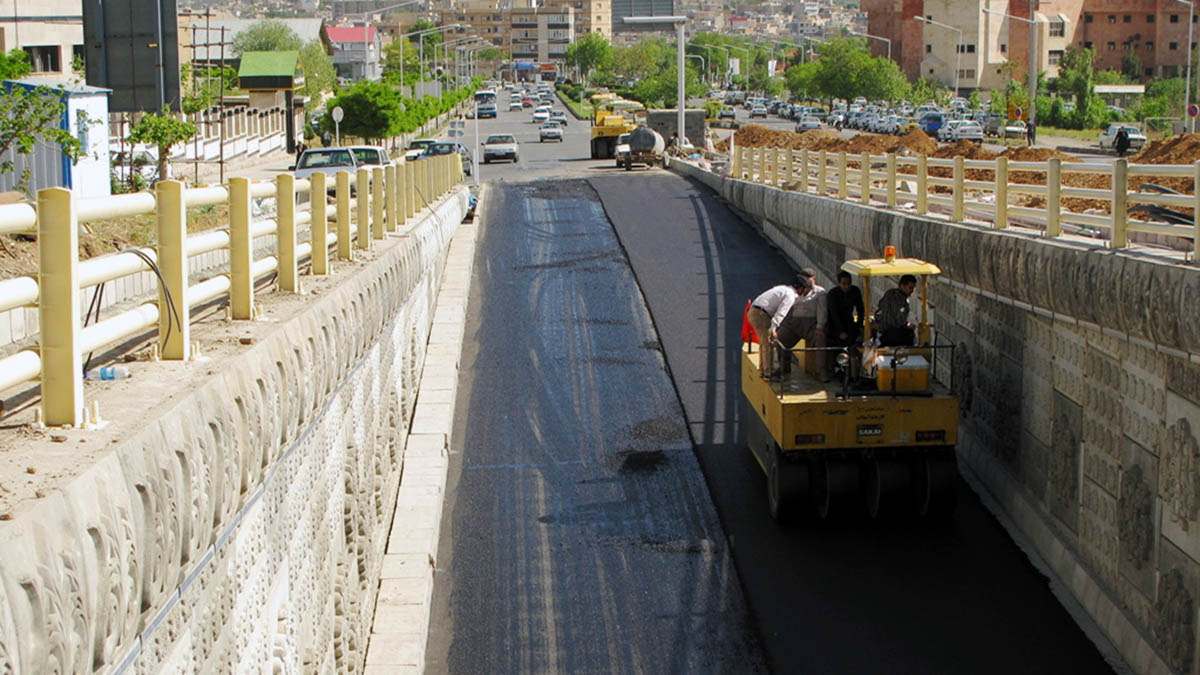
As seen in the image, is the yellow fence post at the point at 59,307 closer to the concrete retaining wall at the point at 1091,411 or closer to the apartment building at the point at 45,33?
the concrete retaining wall at the point at 1091,411

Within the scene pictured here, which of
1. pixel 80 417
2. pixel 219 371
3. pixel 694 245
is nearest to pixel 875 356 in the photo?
pixel 219 371

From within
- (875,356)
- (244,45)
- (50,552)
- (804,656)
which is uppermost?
(244,45)

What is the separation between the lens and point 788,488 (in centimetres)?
1556

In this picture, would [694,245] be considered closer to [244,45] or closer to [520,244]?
[520,244]

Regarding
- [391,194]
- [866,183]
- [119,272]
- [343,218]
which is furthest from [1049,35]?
[119,272]

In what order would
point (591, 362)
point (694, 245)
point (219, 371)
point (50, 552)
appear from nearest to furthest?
1. point (50, 552)
2. point (219, 371)
3. point (591, 362)
4. point (694, 245)

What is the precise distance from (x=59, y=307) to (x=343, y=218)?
8.41 meters

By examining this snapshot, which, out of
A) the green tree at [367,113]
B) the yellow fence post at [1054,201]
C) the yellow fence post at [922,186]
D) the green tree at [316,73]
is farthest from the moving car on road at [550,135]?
the yellow fence post at [1054,201]

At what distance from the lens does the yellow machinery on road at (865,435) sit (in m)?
15.3

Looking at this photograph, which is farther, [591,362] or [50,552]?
[591,362]

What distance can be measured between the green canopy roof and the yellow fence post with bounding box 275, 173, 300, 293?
240 feet

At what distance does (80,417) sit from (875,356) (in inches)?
445

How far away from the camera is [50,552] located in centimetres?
388

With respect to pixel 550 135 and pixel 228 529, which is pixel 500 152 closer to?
pixel 550 135
